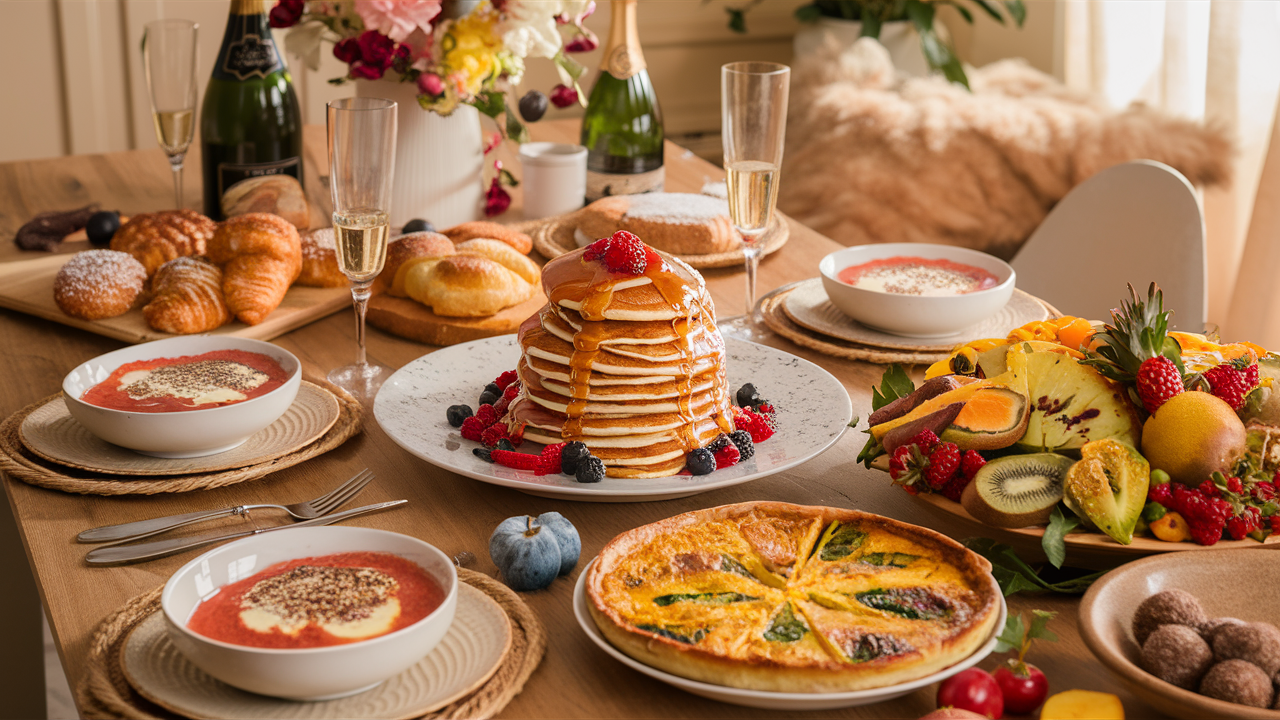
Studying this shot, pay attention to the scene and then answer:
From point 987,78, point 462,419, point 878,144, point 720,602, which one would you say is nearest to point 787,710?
point 720,602

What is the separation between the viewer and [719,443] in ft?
4.10

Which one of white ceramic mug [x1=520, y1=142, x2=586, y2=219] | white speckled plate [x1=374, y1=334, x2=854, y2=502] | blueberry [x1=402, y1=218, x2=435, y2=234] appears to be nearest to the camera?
white speckled plate [x1=374, y1=334, x2=854, y2=502]

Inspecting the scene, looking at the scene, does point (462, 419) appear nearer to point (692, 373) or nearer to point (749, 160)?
point (692, 373)

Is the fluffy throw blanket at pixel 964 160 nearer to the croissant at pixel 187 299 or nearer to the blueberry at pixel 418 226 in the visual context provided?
the blueberry at pixel 418 226

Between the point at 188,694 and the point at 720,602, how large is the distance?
426 mm

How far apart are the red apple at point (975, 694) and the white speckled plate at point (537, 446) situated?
360 mm

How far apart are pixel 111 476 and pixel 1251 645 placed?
1.12m

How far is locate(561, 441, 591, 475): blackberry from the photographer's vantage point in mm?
1185

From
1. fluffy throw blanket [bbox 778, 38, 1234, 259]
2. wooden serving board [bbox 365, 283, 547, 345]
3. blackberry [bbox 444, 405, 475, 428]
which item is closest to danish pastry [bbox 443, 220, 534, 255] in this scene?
wooden serving board [bbox 365, 283, 547, 345]

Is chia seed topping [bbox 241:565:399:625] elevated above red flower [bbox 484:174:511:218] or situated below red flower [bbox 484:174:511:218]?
below

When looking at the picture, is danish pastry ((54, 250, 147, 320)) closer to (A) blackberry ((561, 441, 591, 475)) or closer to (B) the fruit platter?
(A) blackberry ((561, 441, 591, 475))

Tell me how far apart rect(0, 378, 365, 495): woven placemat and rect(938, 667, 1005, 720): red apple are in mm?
767

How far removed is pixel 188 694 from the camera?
836mm

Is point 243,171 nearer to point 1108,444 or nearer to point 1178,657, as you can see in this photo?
point 1108,444
